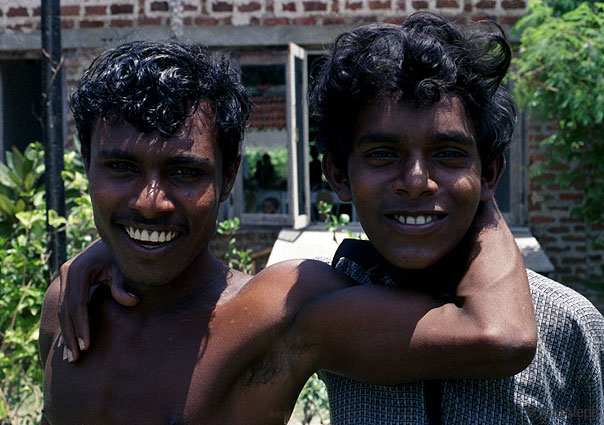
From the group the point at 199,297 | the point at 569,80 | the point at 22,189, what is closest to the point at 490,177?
the point at 199,297

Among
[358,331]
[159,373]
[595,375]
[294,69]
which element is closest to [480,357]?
[358,331]

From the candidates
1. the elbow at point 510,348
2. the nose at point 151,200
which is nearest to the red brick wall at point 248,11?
the nose at point 151,200

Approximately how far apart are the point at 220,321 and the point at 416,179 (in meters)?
0.63

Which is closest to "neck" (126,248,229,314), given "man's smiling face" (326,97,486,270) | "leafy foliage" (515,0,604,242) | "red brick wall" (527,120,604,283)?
"man's smiling face" (326,97,486,270)

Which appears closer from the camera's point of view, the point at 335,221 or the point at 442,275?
the point at 442,275

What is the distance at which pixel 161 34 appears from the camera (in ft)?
20.9

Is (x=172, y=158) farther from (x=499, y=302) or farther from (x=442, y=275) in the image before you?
(x=499, y=302)

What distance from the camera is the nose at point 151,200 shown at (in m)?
1.71

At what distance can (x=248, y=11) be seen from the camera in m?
6.34

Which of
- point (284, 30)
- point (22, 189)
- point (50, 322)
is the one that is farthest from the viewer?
point (284, 30)

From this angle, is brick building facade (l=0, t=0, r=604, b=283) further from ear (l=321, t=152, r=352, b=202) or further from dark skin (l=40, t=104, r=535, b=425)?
dark skin (l=40, t=104, r=535, b=425)

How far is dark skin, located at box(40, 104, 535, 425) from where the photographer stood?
60.9 inches

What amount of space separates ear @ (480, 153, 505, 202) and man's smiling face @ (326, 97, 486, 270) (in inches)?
3.6

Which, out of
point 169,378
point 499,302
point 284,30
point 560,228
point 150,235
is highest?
point 284,30
